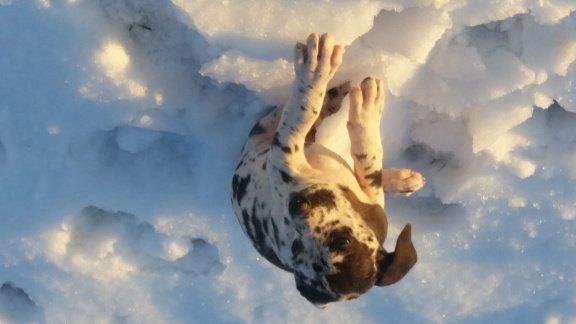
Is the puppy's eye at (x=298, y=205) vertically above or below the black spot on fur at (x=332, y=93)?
below

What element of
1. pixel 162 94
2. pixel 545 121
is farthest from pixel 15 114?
pixel 545 121

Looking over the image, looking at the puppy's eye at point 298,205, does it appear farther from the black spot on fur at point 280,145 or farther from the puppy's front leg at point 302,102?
the black spot on fur at point 280,145

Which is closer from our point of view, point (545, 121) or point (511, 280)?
point (545, 121)

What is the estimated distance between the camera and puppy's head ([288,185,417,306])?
2959mm

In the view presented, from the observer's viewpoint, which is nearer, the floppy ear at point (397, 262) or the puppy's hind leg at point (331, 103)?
the floppy ear at point (397, 262)

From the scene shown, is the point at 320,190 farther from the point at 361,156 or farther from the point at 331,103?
the point at 331,103

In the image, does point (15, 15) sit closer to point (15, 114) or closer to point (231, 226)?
point (15, 114)

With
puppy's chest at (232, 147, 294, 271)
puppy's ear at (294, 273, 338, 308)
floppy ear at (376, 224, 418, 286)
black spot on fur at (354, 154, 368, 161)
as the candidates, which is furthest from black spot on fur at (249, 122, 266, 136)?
floppy ear at (376, 224, 418, 286)

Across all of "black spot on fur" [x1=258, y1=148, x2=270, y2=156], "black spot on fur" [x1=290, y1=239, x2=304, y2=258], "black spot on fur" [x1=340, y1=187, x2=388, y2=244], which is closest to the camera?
"black spot on fur" [x1=290, y1=239, x2=304, y2=258]

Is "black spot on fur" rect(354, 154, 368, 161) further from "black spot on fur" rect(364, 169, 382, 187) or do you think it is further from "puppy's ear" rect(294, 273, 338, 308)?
"puppy's ear" rect(294, 273, 338, 308)

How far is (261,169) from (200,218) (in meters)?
0.96

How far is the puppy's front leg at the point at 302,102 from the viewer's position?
3.46 meters

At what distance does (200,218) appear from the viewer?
448cm

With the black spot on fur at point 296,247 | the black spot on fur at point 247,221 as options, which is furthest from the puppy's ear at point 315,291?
the black spot on fur at point 247,221
